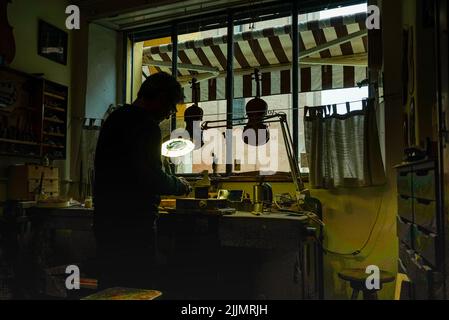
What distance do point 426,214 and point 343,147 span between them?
1442 millimetres

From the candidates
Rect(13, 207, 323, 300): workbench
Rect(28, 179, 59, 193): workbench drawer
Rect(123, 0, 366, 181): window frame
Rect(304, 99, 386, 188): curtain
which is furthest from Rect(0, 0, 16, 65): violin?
Rect(304, 99, 386, 188): curtain

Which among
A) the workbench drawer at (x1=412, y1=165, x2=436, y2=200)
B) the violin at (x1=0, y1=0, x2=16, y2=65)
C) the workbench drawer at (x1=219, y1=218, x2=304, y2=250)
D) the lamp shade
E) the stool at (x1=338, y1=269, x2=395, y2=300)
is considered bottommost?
the stool at (x1=338, y1=269, x2=395, y2=300)

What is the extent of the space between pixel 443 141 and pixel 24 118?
3.51 metres

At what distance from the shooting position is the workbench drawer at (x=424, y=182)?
5.21ft

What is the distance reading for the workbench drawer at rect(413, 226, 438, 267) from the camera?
1.52m

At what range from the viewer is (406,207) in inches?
82.8

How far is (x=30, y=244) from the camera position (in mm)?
3205

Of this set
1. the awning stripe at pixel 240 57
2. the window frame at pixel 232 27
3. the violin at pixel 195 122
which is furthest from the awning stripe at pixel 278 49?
the violin at pixel 195 122

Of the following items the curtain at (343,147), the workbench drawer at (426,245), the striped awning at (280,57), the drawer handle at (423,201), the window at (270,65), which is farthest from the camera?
the striped awning at (280,57)

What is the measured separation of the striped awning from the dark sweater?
8.01 feet

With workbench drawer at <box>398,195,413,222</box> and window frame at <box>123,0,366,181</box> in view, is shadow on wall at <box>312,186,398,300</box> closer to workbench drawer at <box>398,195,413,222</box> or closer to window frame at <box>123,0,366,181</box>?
window frame at <box>123,0,366,181</box>

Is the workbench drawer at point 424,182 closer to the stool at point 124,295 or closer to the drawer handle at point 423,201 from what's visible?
the drawer handle at point 423,201

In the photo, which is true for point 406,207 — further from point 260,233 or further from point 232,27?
point 232,27

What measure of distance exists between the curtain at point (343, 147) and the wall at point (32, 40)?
2.71 metres
